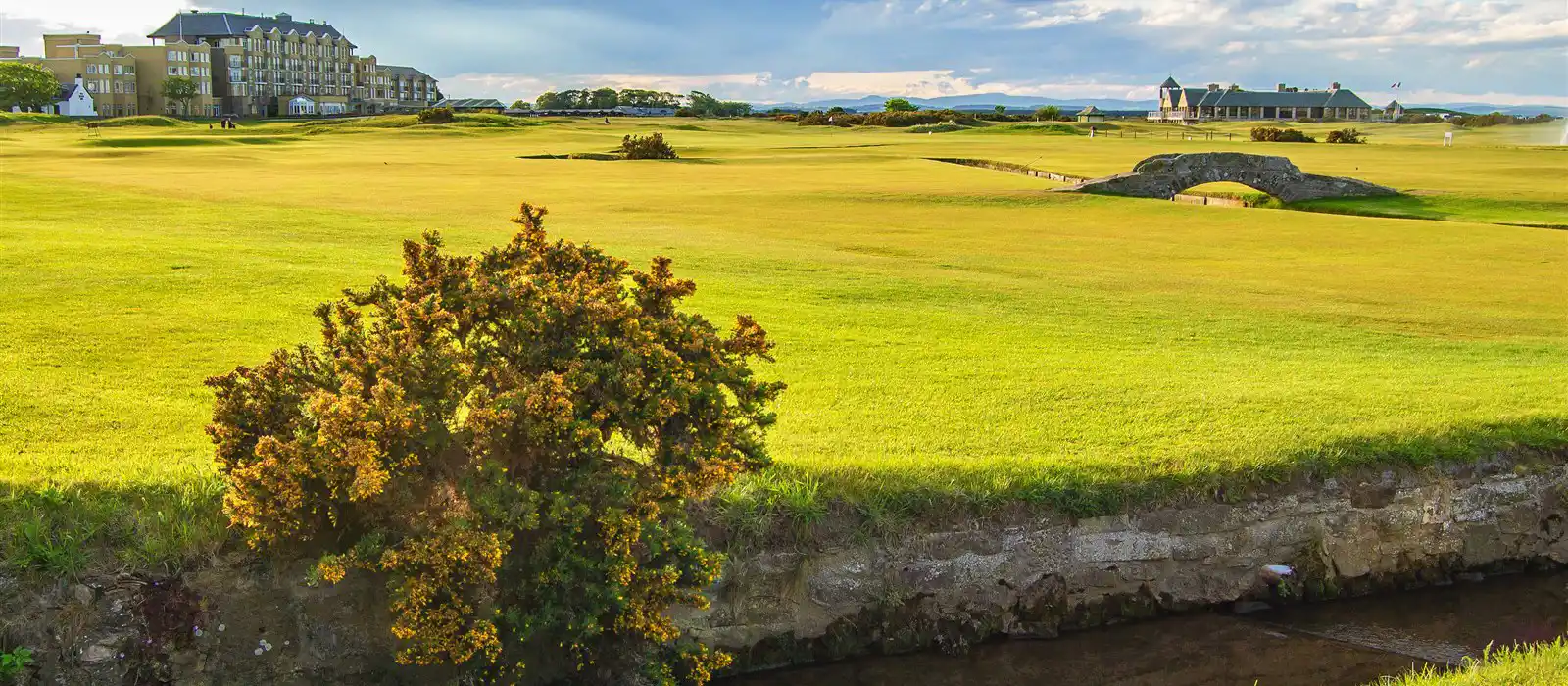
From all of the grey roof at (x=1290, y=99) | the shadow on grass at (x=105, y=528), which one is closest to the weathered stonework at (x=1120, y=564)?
the shadow on grass at (x=105, y=528)

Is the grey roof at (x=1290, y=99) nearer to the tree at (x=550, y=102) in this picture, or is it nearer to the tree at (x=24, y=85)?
the tree at (x=550, y=102)

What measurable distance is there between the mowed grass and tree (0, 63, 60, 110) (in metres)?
81.7

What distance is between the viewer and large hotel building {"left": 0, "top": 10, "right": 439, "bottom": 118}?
136375 millimetres

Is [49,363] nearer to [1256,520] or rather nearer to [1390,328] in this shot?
[1256,520]

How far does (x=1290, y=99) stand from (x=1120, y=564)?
554 ft

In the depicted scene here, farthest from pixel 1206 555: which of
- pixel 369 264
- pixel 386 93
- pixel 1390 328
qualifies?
pixel 386 93

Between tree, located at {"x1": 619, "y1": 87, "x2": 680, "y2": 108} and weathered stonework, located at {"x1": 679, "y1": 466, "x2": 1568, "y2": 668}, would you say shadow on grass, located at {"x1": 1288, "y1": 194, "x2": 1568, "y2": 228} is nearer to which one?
weathered stonework, located at {"x1": 679, "y1": 466, "x2": 1568, "y2": 668}

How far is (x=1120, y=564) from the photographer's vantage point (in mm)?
9430

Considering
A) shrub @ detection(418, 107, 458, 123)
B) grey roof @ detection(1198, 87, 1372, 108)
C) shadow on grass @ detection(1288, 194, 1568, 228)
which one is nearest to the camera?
shadow on grass @ detection(1288, 194, 1568, 228)

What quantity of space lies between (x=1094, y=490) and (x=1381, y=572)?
9.18 ft

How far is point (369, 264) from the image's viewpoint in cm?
2053

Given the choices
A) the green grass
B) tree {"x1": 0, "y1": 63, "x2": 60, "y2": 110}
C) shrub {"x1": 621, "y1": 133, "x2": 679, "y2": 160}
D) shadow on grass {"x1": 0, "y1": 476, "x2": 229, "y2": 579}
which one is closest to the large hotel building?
tree {"x1": 0, "y1": 63, "x2": 60, "y2": 110}

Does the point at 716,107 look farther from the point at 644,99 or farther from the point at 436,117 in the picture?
the point at 436,117

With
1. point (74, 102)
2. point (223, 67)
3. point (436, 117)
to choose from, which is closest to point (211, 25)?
point (223, 67)
